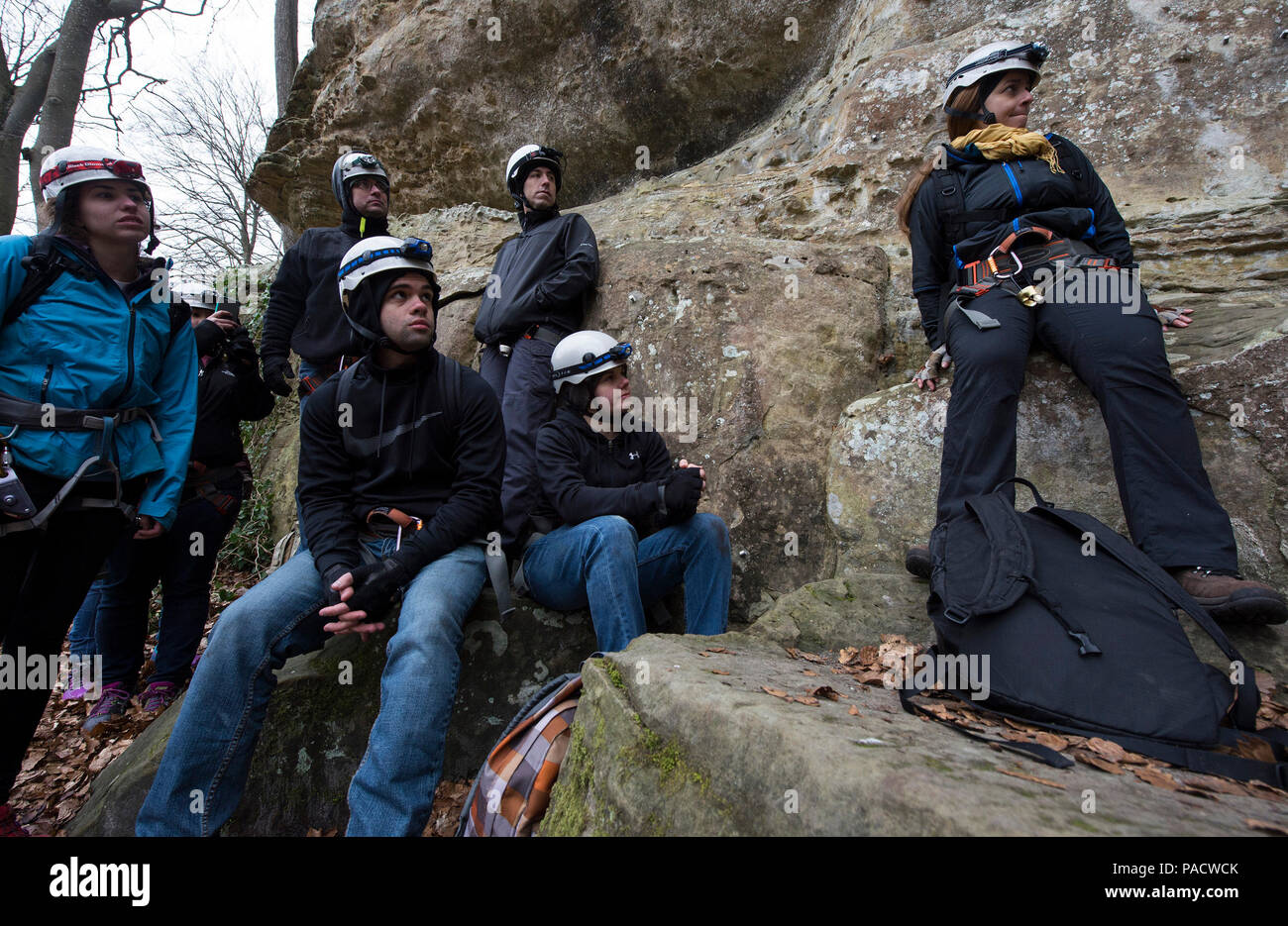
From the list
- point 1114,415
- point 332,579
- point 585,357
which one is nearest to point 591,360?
point 585,357

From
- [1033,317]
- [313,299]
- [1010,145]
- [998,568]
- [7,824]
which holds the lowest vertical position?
[7,824]

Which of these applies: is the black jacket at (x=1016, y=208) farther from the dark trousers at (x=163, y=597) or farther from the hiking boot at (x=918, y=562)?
the dark trousers at (x=163, y=597)

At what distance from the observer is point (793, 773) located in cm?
159

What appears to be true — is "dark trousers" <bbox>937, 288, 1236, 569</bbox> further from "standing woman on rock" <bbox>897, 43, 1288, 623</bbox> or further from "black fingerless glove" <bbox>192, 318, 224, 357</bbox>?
"black fingerless glove" <bbox>192, 318, 224, 357</bbox>

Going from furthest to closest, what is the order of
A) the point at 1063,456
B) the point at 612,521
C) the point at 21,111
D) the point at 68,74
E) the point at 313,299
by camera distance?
the point at 21,111, the point at 68,74, the point at 313,299, the point at 1063,456, the point at 612,521

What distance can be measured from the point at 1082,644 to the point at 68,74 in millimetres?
11655

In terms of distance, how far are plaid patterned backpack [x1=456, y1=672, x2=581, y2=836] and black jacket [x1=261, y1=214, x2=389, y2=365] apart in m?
3.36

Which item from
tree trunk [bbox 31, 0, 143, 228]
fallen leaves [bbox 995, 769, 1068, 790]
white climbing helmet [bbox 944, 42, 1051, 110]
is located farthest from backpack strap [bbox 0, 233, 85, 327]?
tree trunk [bbox 31, 0, 143, 228]

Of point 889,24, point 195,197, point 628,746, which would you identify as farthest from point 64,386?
point 195,197

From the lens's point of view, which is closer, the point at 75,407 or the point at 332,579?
the point at 332,579

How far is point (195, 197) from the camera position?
66.0ft

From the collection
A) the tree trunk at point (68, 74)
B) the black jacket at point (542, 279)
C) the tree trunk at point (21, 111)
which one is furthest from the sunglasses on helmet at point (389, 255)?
the tree trunk at point (21, 111)

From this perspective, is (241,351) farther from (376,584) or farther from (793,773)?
→ (793,773)

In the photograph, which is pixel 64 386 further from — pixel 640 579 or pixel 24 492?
pixel 640 579
